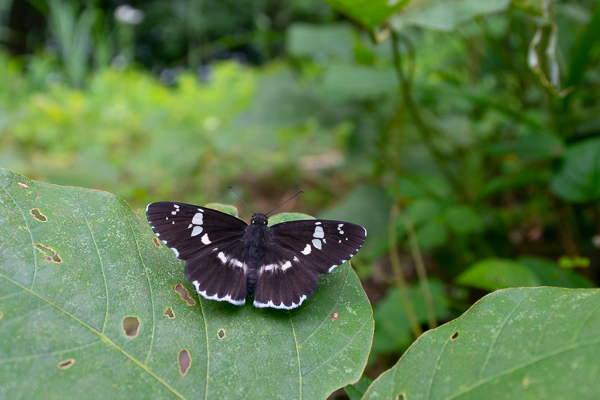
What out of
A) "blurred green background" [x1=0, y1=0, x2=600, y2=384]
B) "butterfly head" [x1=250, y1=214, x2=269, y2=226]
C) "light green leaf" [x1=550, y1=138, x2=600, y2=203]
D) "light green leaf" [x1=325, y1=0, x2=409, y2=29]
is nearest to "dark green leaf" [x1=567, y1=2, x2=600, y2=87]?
"blurred green background" [x1=0, y1=0, x2=600, y2=384]

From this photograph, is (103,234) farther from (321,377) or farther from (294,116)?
(294,116)

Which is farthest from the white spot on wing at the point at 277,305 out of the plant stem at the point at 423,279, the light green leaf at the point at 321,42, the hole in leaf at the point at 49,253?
the light green leaf at the point at 321,42

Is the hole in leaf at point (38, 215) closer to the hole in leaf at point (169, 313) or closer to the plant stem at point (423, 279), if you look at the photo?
the hole in leaf at point (169, 313)

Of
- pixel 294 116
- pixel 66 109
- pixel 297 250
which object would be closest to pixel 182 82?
pixel 66 109

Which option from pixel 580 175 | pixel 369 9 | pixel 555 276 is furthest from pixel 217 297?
pixel 580 175

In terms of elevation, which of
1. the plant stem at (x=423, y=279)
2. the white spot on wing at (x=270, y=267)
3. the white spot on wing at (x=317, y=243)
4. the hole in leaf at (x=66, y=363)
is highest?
the white spot on wing at (x=317, y=243)

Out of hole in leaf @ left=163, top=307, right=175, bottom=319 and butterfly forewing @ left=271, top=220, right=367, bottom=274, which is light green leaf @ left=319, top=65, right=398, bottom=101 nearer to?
butterfly forewing @ left=271, top=220, right=367, bottom=274
